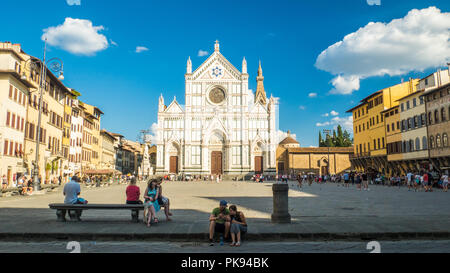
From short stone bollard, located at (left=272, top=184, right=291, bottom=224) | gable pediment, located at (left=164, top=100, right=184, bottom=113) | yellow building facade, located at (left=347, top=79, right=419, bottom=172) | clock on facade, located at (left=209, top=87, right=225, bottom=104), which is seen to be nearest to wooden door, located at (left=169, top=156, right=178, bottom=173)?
gable pediment, located at (left=164, top=100, right=184, bottom=113)

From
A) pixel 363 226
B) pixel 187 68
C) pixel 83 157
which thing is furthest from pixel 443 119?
pixel 83 157

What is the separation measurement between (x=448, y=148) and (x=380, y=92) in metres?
16.4

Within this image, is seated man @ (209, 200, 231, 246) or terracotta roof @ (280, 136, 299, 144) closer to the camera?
seated man @ (209, 200, 231, 246)

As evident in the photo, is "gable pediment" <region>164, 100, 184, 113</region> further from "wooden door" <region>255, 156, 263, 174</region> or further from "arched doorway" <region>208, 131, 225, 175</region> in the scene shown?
"wooden door" <region>255, 156, 263, 174</region>

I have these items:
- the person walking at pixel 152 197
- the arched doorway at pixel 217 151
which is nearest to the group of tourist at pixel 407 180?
the arched doorway at pixel 217 151

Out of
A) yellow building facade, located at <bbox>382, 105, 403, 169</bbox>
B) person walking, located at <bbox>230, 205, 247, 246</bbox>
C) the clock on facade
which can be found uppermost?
the clock on facade

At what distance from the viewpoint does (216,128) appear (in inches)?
2367

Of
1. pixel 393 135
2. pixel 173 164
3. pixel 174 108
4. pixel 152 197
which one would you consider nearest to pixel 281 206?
pixel 152 197

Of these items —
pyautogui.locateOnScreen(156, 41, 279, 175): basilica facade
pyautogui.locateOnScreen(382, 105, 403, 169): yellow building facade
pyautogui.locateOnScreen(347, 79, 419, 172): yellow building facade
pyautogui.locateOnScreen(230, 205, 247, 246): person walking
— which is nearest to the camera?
pyautogui.locateOnScreen(230, 205, 247, 246): person walking

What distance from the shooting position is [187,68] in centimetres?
6141

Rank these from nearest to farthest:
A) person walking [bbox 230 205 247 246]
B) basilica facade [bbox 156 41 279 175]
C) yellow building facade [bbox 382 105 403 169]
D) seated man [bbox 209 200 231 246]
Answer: person walking [bbox 230 205 247 246], seated man [bbox 209 200 231 246], yellow building facade [bbox 382 105 403 169], basilica facade [bbox 156 41 279 175]

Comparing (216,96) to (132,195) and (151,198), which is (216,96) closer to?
(132,195)

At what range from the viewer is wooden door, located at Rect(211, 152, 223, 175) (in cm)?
5994
